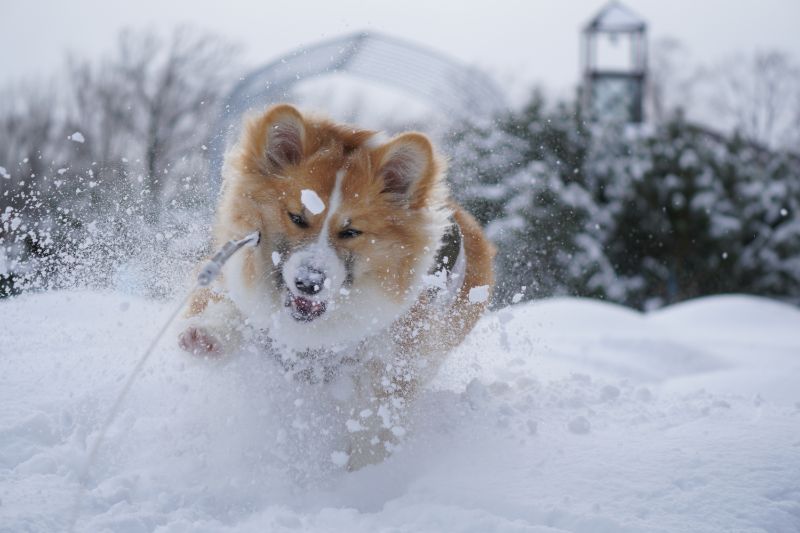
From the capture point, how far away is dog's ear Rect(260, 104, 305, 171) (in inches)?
108

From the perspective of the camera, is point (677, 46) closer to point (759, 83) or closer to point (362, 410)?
point (759, 83)

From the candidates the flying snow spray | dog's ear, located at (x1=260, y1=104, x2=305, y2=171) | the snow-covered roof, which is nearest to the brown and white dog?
dog's ear, located at (x1=260, y1=104, x2=305, y2=171)

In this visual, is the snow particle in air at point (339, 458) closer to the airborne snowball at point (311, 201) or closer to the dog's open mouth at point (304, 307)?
the dog's open mouth at point (304, 307)

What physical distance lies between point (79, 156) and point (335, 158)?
11164mm

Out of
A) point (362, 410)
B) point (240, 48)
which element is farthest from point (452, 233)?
point (240, 48)

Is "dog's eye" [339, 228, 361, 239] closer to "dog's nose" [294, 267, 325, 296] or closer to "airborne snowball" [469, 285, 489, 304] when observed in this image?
"dog's nose" [294, 267, 325, 296]

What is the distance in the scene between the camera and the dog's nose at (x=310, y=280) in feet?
8.33

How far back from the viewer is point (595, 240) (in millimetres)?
9828

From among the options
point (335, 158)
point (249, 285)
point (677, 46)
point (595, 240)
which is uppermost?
point (677, 46)

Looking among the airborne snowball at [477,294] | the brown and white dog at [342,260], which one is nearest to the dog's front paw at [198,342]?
the brown and white dog at [342,260]

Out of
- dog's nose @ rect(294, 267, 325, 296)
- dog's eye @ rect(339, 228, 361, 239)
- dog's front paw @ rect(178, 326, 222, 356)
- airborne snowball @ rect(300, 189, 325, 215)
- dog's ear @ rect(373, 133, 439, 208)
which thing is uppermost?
dog's ear @ rect(373, 133, 439, 208)

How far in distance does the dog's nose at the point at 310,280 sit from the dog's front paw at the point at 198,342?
0.54 metres

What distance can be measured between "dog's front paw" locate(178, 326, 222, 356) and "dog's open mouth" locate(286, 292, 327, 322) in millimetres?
374

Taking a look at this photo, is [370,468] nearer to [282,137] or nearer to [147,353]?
[147,353]
